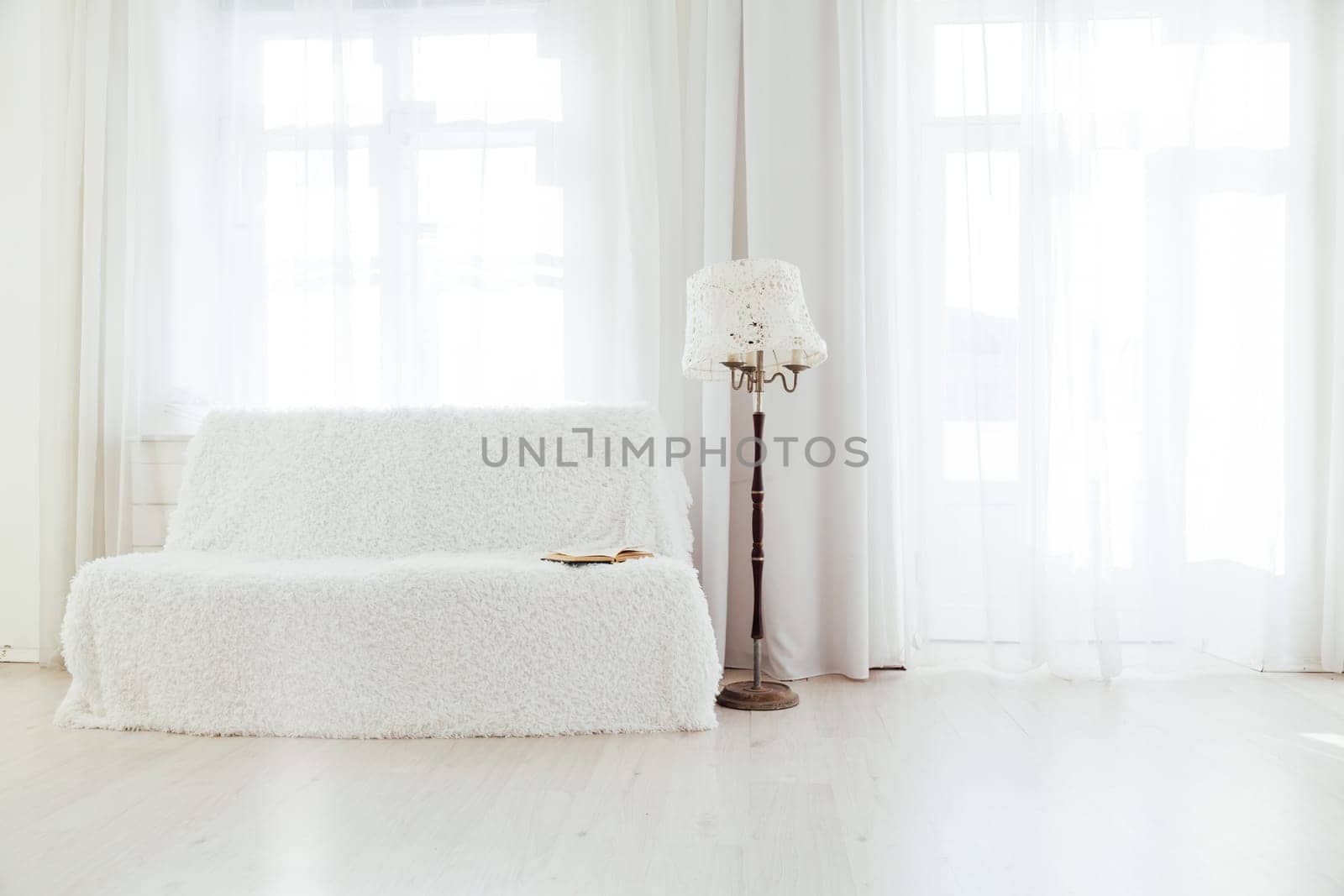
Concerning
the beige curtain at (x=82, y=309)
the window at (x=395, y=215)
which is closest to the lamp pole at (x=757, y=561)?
the window at (x=395, y=215)

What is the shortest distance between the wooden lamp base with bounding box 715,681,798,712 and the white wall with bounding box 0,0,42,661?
2500mm

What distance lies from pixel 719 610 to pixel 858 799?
110 centimetres

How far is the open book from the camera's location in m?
2.26

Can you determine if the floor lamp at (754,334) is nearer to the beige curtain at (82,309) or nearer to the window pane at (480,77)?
the window pane at (480,77)

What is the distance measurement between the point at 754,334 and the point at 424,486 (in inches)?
43.0

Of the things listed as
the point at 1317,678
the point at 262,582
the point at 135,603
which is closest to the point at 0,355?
the point at 135,603

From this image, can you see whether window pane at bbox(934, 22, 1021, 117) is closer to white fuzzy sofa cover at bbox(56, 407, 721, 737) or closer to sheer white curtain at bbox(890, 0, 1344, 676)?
sheer white curtain at bbox(890, 0, 1344, 676)

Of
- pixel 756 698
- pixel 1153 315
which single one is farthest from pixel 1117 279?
pixel 756 698

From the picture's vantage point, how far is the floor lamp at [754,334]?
2.32 m

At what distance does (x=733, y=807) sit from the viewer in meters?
1.72

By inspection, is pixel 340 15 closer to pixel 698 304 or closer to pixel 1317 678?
pixel 698 304

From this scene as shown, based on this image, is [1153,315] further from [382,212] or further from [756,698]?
[382,212]

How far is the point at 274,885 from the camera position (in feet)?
4.56

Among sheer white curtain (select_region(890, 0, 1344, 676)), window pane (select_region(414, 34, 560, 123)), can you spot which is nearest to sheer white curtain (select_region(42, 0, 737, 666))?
window pane (select_region(414, 34, 560, 123))
